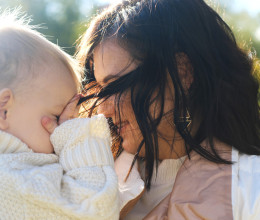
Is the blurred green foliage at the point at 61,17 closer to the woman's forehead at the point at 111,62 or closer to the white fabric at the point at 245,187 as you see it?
the woman's forehead at the point at 111,62

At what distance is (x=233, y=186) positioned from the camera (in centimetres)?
155

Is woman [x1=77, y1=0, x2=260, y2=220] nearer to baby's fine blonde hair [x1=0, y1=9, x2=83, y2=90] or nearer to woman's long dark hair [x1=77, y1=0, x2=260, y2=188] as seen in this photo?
woman's long dark hair [x1=77, y1=0, x2=260, y2=188]

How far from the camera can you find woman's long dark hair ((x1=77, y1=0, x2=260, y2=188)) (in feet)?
5.84

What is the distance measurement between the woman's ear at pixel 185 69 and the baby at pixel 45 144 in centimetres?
48

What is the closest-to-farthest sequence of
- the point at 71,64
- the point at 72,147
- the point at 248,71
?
the point at 72,147
the point at 71,64
the point at 248,71

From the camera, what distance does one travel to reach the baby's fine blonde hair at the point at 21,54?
1.48 meters

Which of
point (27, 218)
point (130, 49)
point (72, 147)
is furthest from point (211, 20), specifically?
point (27, 218)

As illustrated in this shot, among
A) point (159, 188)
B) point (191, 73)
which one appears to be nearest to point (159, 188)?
point (159, 188)

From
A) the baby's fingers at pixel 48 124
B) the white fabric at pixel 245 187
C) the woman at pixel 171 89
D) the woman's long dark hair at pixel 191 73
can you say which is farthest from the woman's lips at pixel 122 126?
the white fabric at pixel 245 187

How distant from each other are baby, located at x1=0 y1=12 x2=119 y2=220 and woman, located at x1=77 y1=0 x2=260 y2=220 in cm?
22

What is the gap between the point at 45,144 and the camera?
1538mm

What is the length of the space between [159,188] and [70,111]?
21.6 inches

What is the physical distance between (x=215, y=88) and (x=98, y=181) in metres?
0.76

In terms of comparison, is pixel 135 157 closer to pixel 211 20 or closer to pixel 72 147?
pixel 72 147
